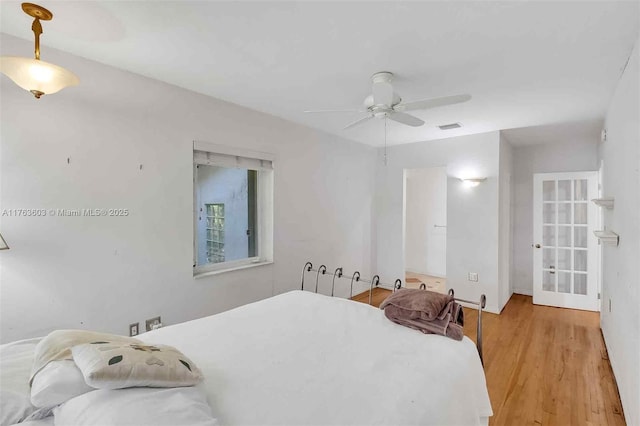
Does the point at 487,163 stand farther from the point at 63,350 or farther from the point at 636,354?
the point at 63,350

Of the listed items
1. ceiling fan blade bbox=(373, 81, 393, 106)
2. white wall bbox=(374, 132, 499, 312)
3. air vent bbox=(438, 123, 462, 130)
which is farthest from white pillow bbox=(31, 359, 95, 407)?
white wall bbox=(374, 132, 499, 312)

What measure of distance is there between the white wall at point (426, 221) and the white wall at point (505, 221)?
1439mm

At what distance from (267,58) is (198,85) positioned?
871mm

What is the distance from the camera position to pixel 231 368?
1433mm

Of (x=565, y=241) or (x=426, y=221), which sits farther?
(x=426, y=221)

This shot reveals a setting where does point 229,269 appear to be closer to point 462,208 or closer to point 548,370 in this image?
point 548,370

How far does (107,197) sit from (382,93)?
7.27 ft

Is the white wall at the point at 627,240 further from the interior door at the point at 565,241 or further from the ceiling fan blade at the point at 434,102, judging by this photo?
the interior door at the point at 565,241

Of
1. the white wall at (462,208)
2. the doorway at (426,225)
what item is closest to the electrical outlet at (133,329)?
the white wall at (462,208)

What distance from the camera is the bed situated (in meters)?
1.15

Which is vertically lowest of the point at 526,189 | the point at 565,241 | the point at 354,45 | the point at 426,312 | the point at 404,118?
the point at 426,312

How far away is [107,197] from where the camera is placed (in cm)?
232

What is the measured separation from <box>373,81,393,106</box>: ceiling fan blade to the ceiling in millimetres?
184

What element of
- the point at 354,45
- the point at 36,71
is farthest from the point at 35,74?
the point at 354,45
